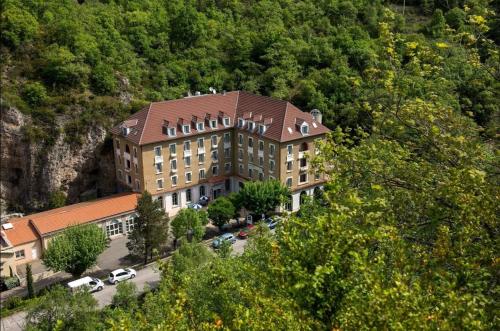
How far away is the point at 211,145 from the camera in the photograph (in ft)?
153

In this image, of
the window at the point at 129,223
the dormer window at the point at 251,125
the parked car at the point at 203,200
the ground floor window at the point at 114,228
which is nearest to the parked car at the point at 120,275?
the ground floor window at the point at 114,228

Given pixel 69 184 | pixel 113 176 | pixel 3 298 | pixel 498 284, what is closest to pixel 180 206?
pixel 113 176

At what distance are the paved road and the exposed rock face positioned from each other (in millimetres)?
13012

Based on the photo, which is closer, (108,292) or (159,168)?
(108,292)

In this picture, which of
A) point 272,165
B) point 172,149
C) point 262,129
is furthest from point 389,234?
point 172,149

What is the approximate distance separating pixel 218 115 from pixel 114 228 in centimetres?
1272

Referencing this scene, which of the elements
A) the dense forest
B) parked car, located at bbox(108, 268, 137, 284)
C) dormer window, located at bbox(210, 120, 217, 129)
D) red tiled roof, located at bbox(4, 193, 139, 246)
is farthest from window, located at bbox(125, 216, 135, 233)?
the dense forest

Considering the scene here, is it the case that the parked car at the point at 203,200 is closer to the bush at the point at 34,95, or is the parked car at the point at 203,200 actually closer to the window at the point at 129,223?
the window at the point at 129,223

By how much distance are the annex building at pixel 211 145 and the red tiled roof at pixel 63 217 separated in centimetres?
317

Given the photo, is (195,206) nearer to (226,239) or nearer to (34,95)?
(226,239)

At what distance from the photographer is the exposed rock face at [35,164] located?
44000mm

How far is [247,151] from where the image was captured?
46.8 m

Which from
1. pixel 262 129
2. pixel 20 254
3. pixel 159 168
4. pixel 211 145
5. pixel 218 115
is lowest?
pixel 20 254

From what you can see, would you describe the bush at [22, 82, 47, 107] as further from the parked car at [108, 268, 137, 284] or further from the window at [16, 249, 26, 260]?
the parked car at [108, 268, 137, 284]
